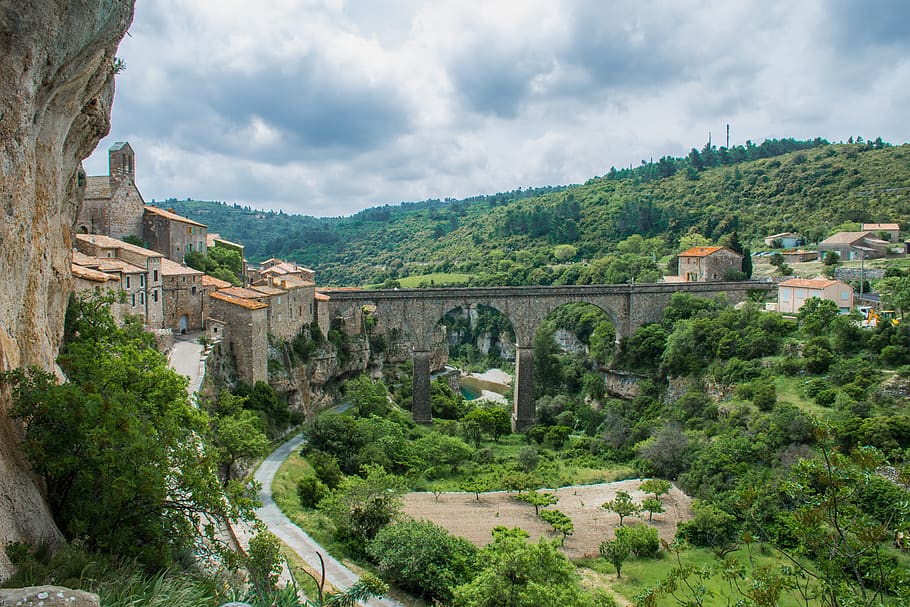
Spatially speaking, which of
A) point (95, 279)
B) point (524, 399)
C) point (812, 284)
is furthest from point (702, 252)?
point (95, 279)

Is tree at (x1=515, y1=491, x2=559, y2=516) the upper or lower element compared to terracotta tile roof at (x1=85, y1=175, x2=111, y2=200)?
lower

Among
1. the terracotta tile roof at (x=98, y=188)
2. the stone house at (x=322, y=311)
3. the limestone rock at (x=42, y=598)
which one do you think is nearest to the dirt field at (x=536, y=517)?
the stone house at (x=322, y=311)

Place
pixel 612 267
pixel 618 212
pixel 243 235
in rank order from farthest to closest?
pixel 243 235 → pixel 618 212 → pixel 612 267

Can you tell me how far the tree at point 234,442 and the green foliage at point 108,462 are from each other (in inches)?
450

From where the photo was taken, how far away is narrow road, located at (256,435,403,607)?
19062 mm

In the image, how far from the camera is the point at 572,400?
4984cm

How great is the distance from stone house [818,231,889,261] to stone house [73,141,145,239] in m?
56.7

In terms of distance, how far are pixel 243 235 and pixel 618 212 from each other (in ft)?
343

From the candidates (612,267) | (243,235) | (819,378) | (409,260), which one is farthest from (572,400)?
(243,235)

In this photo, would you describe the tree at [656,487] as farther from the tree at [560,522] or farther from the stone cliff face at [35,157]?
the stone cliff face at [35,157]

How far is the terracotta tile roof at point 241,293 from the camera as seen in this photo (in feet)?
108

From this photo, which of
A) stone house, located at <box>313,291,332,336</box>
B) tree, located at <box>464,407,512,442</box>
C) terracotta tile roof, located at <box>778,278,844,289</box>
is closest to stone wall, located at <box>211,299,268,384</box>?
stone house, located at <box>313,291,332,336</box>

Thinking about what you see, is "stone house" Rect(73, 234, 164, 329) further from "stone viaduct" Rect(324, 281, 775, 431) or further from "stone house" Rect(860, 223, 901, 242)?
"stone house" Rect(860, 223, 901, 242)

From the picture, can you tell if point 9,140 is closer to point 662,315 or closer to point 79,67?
point 79,67
